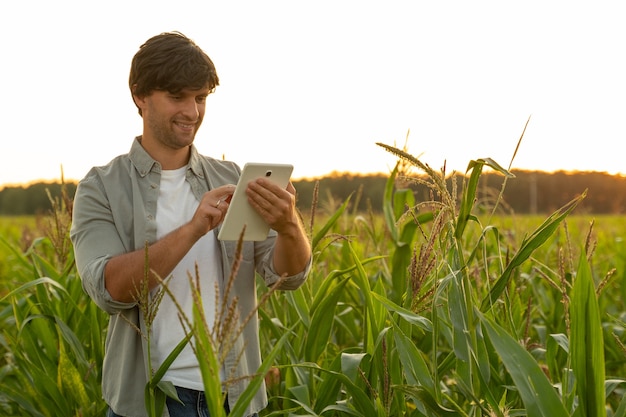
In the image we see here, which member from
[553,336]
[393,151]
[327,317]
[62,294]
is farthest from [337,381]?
[62,294]

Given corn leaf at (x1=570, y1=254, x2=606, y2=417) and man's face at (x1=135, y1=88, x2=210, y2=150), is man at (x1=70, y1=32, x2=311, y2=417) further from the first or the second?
corn leaf at (x1=570, y1=254, x2=606, y2=417)

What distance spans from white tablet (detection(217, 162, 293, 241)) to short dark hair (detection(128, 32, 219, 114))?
384 millimetres

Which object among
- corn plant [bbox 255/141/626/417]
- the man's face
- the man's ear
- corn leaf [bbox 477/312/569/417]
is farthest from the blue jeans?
corn leaf [bbox 477/312/569/417]

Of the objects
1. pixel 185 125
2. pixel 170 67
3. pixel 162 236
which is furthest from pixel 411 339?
pixel 170 67

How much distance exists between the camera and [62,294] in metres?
3.06

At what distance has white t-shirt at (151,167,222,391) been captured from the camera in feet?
6.88

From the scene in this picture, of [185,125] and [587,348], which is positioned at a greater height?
[185,125]

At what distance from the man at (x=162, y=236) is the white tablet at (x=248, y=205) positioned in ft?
0.16

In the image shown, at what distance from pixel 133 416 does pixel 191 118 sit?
845mm

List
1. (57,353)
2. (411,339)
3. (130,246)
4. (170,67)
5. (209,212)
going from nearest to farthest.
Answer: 1. (209,212)
2. (170,67)
3. (130,246)
4. (411,339)
5. (57,353)

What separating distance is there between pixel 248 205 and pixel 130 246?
1.55ft

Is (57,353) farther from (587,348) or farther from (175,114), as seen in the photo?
(587,348)

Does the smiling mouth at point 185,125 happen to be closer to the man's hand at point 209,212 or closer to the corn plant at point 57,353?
the man's hand at point 209,212

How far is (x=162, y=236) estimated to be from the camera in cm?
218
